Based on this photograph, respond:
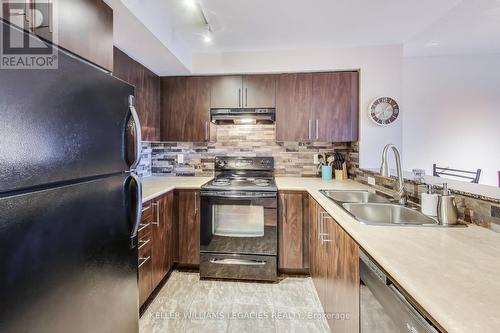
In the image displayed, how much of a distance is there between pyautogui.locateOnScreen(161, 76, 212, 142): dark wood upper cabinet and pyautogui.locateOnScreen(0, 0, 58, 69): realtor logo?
70.8 inches

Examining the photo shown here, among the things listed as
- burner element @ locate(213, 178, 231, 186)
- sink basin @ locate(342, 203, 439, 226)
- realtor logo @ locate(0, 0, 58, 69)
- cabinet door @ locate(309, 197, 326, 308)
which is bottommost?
cabinet door @ locate(309, 197, 326, 308)

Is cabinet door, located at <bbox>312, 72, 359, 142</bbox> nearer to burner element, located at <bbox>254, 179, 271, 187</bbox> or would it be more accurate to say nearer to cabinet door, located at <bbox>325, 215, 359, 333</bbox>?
burner element, located at <bbox>254, 179, 271, 187</bbox>

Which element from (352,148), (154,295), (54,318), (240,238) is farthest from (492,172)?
(54,318)

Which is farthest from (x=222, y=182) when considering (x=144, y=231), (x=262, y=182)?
(x=144, y=231)

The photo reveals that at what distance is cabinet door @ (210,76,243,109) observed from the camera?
9.15 feet

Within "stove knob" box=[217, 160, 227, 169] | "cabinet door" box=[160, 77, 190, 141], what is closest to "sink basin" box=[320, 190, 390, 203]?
"stove knob" box=[217, 160, 227, 169]

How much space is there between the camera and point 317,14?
1964 millimetres

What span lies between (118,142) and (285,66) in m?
2.08

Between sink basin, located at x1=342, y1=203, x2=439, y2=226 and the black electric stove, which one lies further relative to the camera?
the black electric stove

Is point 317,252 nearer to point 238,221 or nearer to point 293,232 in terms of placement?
point 293,232

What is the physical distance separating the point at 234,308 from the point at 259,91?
2.17 m

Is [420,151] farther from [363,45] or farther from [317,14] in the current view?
[317,14]

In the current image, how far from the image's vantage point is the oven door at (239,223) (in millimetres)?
2340

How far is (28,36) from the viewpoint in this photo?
76 centimetres
